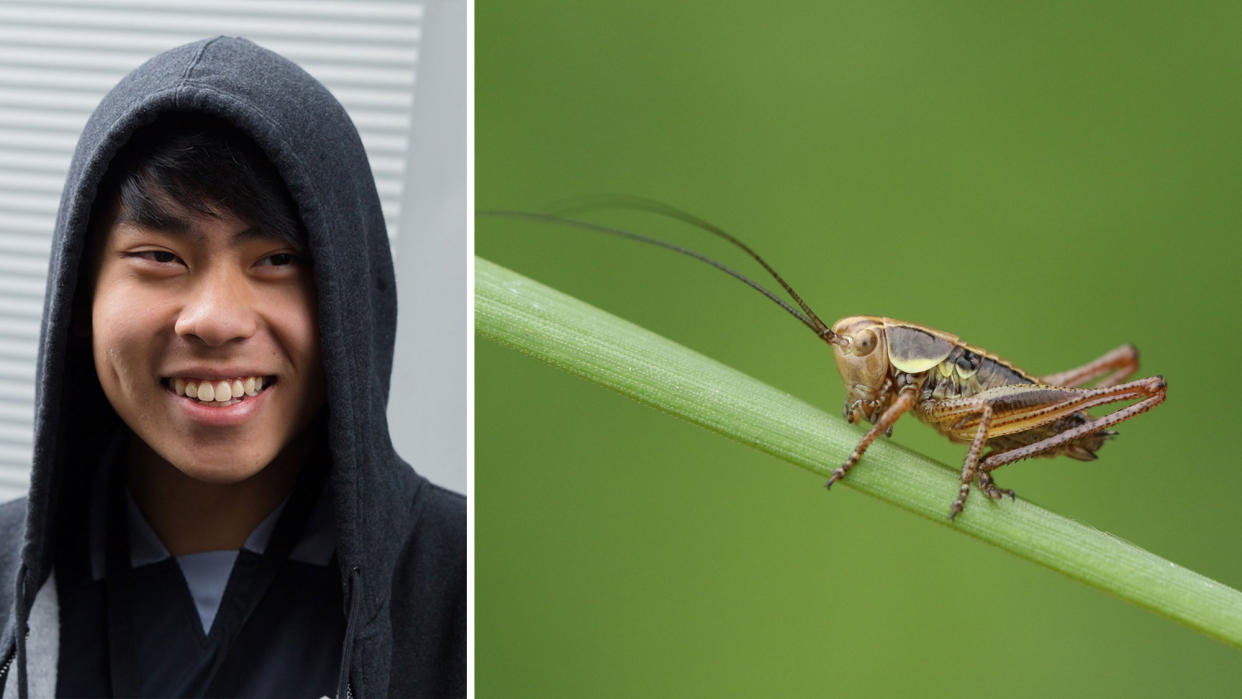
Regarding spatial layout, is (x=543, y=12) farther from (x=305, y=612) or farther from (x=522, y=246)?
(x=305, y=612)

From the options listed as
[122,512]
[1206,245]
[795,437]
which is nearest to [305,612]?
[122,512]

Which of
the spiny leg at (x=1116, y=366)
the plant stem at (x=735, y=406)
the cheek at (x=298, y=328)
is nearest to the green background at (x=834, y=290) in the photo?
the spiny leg at (x=1116, y=366)

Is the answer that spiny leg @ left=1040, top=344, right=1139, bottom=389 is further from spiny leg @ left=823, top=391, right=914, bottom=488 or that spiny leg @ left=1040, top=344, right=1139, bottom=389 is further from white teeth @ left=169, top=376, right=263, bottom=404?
white teeth @ left=169, top=376, right=263, bottom=404

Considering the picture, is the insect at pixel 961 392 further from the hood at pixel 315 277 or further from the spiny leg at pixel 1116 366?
the hood at pixel 315 277

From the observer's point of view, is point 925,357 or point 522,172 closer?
point 925,357

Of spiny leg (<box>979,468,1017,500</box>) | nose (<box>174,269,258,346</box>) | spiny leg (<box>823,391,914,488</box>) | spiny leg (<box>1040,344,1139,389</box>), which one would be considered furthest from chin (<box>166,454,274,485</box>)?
spiny leg (<box>1040,344,1139,389</box>)

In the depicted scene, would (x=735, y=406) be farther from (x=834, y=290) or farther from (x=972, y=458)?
(x=834, y=290)
